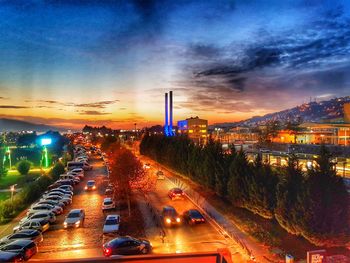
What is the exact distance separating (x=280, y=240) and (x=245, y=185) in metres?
6.14

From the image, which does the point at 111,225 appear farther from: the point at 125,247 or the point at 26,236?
the point at 26,236

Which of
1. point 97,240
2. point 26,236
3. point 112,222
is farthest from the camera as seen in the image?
point 112,222

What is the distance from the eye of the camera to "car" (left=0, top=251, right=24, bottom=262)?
1499cm

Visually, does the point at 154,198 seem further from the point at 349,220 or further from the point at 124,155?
the point at 349,220

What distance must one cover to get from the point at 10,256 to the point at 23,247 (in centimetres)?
108

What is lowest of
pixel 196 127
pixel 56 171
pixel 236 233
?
pixel 236 233

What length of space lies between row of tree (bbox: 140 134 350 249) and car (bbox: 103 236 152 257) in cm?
793

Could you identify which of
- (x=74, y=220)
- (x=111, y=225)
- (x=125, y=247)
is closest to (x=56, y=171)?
(x=74, y=220)

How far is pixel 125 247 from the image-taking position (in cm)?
1633

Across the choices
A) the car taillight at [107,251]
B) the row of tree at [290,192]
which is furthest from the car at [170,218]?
the car taillight at [107,251]

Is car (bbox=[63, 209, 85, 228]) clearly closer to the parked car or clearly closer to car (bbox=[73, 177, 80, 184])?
the parked car

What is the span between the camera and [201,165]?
3394 cm

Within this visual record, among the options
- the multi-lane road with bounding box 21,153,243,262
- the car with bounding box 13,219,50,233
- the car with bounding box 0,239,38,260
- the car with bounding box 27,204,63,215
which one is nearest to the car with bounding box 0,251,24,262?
the car with bounding box 0,239,38,260

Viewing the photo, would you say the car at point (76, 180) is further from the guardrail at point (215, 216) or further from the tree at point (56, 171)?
the guardrail at point (215, 216)
